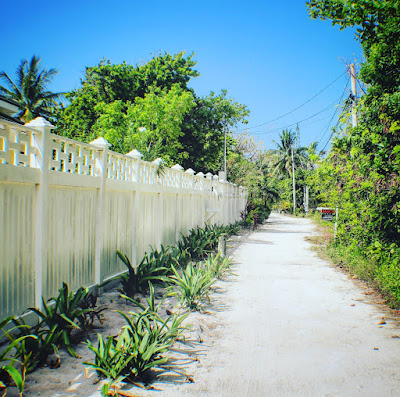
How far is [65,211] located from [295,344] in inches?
120

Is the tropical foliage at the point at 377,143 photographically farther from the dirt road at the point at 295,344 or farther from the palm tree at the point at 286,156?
the palm tree at the point at 286,156

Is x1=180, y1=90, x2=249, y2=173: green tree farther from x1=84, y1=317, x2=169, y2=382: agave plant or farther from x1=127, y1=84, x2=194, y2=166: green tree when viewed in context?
x1=84, y1=317, x2=169, y2=382: agave plant

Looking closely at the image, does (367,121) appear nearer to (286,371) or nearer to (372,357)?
(372,357)

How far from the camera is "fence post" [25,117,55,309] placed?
3.74 metres

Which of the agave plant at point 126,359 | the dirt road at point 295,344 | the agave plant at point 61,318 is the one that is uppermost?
the agave plant at point 61,318

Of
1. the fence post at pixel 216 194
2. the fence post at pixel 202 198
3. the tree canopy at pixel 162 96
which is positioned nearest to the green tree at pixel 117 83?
the tree canopy at pixel 162 96

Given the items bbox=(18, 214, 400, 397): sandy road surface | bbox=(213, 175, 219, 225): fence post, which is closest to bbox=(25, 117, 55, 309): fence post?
bbox=(18, 214, 400, 397): sandy road surface

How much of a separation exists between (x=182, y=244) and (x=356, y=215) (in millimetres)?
4169

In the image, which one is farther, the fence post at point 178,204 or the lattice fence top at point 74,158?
the fence post at point 178,204

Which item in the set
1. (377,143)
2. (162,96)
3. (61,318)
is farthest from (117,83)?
(61,318)

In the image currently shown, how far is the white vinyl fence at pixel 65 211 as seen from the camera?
3.40 m

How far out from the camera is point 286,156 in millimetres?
49625

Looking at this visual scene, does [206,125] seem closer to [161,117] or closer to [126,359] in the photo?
[161,117]

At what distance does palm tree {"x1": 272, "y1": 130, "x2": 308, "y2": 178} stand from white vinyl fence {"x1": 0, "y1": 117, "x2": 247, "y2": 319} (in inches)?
1741
